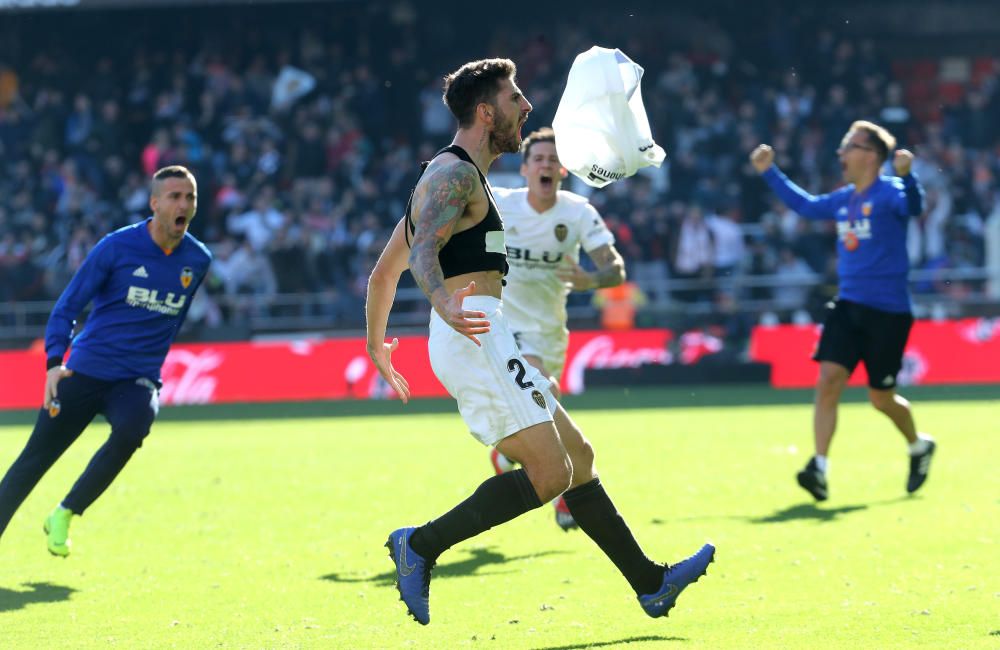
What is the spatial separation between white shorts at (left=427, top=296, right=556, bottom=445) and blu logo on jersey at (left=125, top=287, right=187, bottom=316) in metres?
3.14

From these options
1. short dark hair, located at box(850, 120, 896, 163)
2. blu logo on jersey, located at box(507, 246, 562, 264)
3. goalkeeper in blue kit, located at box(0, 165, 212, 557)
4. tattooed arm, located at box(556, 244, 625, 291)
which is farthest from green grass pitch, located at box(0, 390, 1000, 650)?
short dark hair, located at box(850, 120, 896, 163)

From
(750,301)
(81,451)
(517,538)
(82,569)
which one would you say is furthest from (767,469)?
(750,301)

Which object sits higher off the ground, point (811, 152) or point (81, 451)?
point (811, 152)

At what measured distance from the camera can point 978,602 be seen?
6.67m

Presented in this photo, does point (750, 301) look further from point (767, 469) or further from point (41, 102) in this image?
point (41, 102)

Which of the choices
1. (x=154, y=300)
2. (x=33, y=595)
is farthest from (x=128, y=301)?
(x=33, y=595)

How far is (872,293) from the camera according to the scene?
423 inches

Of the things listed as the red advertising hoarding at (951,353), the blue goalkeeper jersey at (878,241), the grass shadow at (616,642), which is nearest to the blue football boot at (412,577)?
the grass shadow at (616,642)

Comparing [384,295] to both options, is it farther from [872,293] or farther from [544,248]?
[872,293]

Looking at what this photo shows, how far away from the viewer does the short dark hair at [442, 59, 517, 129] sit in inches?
244

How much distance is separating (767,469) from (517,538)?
3687 mm

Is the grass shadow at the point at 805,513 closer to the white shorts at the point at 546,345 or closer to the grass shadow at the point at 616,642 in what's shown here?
the white shorts at the point at 546,345

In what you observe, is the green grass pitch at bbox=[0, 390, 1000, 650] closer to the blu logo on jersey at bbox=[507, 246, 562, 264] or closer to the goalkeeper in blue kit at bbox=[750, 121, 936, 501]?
the goalkeeper in blue kit at bbox=[750, 121, 936, 501]

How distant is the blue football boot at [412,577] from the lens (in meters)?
6.12
